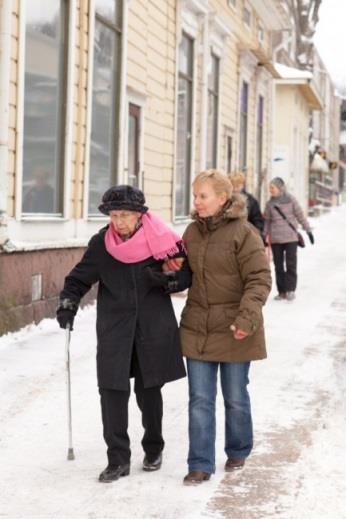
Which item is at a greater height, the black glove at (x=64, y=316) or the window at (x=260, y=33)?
the window at (x=260, y=33)

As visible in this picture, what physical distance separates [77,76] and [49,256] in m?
2.25

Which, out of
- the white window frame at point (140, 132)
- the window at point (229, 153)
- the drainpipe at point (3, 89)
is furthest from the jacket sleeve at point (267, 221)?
the window at point (229, 153)

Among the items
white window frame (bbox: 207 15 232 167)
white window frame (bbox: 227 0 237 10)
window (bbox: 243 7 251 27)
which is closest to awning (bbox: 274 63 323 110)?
window (bbox: 243 7 251 27)

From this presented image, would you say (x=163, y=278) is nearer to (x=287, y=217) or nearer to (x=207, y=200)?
(x=207, y=200)

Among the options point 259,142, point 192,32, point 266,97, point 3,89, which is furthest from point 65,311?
point 266,97

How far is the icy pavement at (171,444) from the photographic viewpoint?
4.95m

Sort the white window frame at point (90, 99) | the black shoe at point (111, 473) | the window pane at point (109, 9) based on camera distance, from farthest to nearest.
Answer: the window pane at point (109, 9)
the white window frame at point (90, 99)
the black shoe at point (111, 473)

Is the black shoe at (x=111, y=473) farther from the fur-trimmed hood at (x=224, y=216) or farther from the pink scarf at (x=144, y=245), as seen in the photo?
the fur-trimmed hood at (x=224, y=216)

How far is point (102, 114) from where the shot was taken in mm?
12664

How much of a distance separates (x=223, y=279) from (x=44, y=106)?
595cm

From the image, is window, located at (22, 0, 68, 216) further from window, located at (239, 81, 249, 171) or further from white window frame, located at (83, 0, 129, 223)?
window, located at (239, 81, 249, 171)

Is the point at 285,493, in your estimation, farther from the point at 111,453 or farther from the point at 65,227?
the point at 65,227

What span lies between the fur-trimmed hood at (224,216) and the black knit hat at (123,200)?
0.30 meters

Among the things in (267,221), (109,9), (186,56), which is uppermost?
(186,56)
